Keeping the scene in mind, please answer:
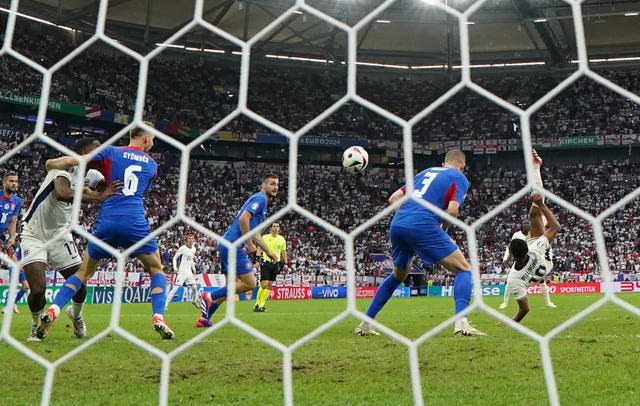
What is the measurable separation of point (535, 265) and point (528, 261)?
116 millimetres

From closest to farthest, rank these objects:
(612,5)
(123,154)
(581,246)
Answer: (123,154), (581,246), (612,5)

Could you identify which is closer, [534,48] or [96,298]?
[96,298]

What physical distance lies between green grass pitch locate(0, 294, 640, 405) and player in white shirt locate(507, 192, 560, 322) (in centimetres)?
136

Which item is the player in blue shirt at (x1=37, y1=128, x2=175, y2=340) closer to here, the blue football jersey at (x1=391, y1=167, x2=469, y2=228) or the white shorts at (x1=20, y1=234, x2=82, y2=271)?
the white shorts at (x1=20, y1=234, x2=82, y2=271)

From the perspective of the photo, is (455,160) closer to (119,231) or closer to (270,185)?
(270,185)

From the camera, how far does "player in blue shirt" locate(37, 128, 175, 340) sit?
14.0 ft

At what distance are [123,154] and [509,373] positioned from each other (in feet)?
8.86

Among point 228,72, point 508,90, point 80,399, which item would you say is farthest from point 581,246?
point 80,399

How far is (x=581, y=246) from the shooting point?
1988cm

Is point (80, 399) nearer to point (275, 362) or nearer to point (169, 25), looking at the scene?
point (275, 362)

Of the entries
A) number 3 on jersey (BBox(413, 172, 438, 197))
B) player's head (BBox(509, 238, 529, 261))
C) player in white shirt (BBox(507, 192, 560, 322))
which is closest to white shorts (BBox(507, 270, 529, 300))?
player in white shirt (BBox(507, 192, 560, 322))

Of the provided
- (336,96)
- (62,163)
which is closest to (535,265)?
(62,163)

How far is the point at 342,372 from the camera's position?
3.04 m

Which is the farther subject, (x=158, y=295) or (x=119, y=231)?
(x=158, y=295)
